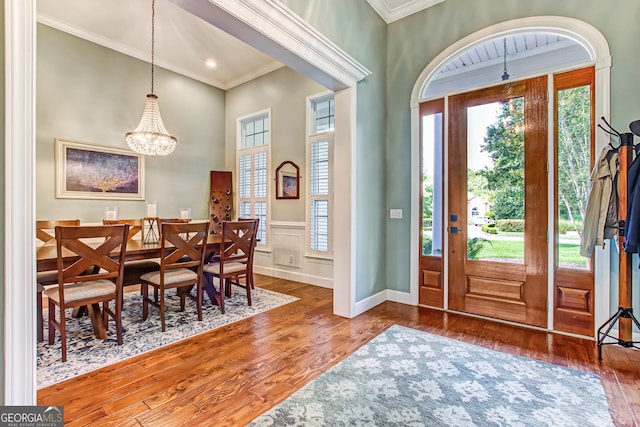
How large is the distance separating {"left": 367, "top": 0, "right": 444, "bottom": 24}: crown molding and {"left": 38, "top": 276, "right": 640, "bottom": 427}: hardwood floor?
3.50m

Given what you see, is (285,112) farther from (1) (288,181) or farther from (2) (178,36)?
(2) (178,36)

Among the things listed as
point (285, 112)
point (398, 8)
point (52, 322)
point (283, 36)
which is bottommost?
point (52, 322)

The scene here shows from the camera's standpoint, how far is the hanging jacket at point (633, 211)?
2.17m

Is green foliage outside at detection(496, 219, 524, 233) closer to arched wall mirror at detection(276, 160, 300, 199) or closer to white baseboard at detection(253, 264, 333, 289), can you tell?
white baseboard at detection(253, 264, 333, 289)

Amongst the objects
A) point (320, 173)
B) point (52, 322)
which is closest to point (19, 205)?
point (52, 322)

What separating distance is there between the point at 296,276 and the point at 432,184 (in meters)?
2.52

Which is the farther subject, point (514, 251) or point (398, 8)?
point (398, 8)

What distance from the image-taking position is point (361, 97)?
133 inches

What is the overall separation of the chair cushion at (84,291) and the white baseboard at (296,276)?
2.64 metres

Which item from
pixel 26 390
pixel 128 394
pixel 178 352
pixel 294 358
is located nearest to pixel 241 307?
pixel 178 352

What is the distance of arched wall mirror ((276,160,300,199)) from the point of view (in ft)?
16.1

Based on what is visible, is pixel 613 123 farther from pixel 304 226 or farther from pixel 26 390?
pixel 26 390

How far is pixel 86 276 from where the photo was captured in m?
2.35

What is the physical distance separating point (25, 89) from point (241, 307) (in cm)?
277
